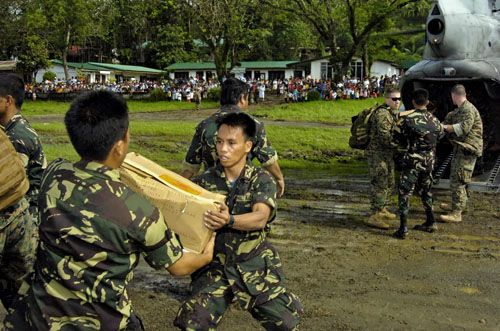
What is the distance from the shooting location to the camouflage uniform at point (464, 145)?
28.0 feet

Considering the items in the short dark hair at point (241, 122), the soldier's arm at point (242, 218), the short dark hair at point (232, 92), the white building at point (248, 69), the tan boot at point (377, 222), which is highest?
the white building at point (248, 69)

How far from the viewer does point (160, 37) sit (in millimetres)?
58062

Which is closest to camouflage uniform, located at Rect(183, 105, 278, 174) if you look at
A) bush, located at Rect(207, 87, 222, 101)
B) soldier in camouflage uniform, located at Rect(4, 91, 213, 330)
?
soldier in camouflage uniform, located at Rect(4, 91, 213, 330)

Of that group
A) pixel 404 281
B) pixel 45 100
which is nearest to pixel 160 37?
pixel 45 100

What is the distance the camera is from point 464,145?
28.3ft

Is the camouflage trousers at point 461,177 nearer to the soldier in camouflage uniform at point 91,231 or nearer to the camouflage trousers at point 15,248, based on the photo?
the camouflage trousers at point 15,248

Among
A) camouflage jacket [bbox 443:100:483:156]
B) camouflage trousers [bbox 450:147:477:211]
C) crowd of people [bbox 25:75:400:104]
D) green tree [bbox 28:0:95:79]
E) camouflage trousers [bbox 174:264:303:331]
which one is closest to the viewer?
camouflage trousers [bbox 174:264:303:331]

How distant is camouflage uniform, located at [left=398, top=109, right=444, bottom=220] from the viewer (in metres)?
7.62

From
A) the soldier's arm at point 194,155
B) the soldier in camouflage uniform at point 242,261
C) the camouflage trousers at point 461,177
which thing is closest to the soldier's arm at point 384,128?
the camouflage trousers at point 461,177

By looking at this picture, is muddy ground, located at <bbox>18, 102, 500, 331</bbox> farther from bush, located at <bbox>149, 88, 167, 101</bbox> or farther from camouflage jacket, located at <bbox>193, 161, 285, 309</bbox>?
bush, located at <bbox>149, 88, 167, 101</bbox>

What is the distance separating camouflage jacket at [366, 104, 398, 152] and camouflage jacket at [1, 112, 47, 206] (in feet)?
16.7

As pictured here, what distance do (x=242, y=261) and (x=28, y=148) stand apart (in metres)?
2.06

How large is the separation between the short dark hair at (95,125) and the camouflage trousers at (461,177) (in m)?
7.15

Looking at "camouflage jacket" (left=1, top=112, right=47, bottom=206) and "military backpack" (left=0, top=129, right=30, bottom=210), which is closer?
"military backpack" (left=0, top=129, right=30, bottom=210)
